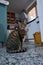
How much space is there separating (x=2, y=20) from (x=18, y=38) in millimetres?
686

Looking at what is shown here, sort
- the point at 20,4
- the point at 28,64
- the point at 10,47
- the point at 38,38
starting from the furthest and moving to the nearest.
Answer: the point at 20,4, the point at 38,38, the point at 10,47, the point at 28,64

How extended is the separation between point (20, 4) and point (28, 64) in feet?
13.7

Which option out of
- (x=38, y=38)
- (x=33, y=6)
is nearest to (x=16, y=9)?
(x=33, y=6)

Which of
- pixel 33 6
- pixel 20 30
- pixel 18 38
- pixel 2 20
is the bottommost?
pixel 18 38

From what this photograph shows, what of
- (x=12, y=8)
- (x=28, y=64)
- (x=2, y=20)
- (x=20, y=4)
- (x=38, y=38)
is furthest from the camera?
(x=12, y=8)

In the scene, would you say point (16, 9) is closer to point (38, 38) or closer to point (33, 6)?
point (33, 6)

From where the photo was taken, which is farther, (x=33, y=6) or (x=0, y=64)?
(x=33, y=6)

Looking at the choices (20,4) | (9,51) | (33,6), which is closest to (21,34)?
(9,51)

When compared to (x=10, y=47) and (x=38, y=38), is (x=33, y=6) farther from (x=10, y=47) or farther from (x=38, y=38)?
(x=10, y=47)

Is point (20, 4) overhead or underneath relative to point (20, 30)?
overhead

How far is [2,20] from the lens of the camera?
6.72 feet

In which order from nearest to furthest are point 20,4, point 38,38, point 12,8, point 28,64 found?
point 28,64 → point 38,38 → point 20,4 → point 12,8

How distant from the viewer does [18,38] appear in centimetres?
152

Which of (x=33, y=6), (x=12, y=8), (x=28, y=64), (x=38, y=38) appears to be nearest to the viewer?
(x=28, y=64)
